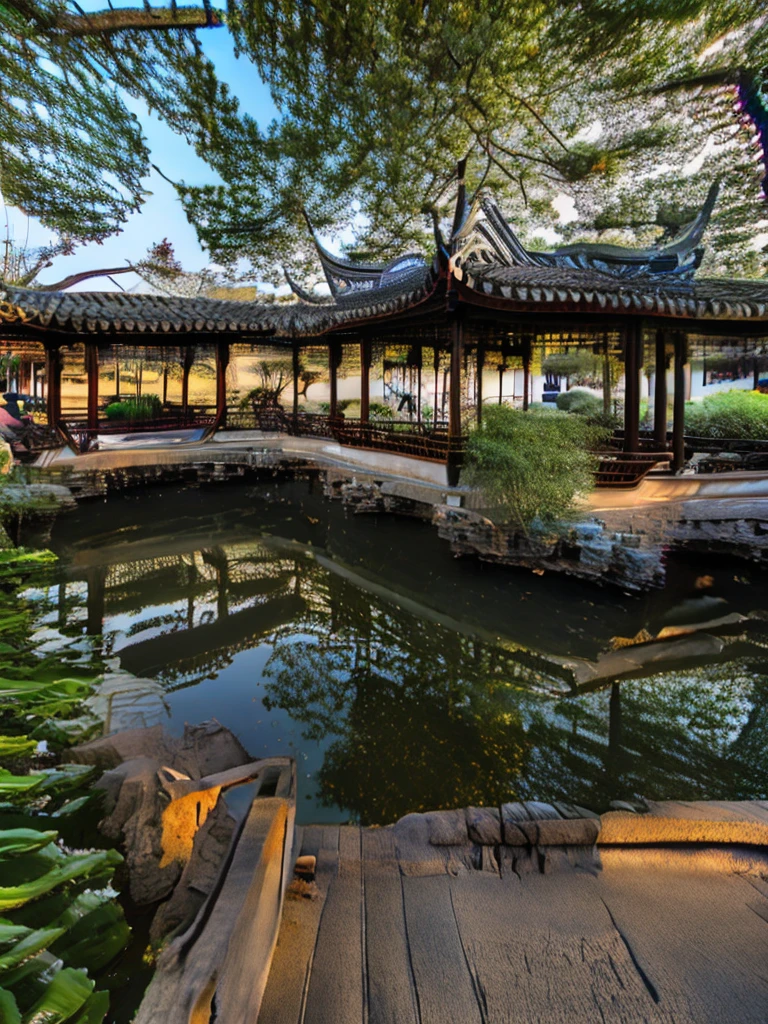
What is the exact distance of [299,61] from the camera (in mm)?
16188

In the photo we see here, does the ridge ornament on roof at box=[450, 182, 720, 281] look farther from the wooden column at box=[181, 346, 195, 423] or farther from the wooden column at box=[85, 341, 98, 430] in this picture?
the wooden column at box=[181, 346, 195, 423]

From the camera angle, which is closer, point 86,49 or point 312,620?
point 312,620

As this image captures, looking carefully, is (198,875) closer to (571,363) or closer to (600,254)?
(600,254)

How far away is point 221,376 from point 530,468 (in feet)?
34.8

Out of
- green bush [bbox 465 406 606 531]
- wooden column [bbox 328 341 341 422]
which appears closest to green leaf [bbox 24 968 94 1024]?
green bush [bbox 465 406 606 531]

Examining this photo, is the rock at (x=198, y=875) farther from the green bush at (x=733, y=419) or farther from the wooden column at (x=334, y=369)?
the green bush at (x=733, y=419)

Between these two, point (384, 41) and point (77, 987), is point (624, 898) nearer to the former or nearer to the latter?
point (77, 987)

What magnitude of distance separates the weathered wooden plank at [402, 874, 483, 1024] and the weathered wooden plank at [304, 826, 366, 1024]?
0.17 meters

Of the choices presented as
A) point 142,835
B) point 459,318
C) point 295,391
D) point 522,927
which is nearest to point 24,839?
point 522,927

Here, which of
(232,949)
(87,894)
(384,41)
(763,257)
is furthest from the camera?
(763,257)

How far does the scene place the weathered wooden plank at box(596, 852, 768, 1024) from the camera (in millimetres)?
1592

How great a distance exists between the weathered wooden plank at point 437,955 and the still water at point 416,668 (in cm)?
136

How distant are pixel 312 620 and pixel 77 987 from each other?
5.52m

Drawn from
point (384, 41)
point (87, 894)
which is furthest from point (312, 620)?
point (384, 41)
